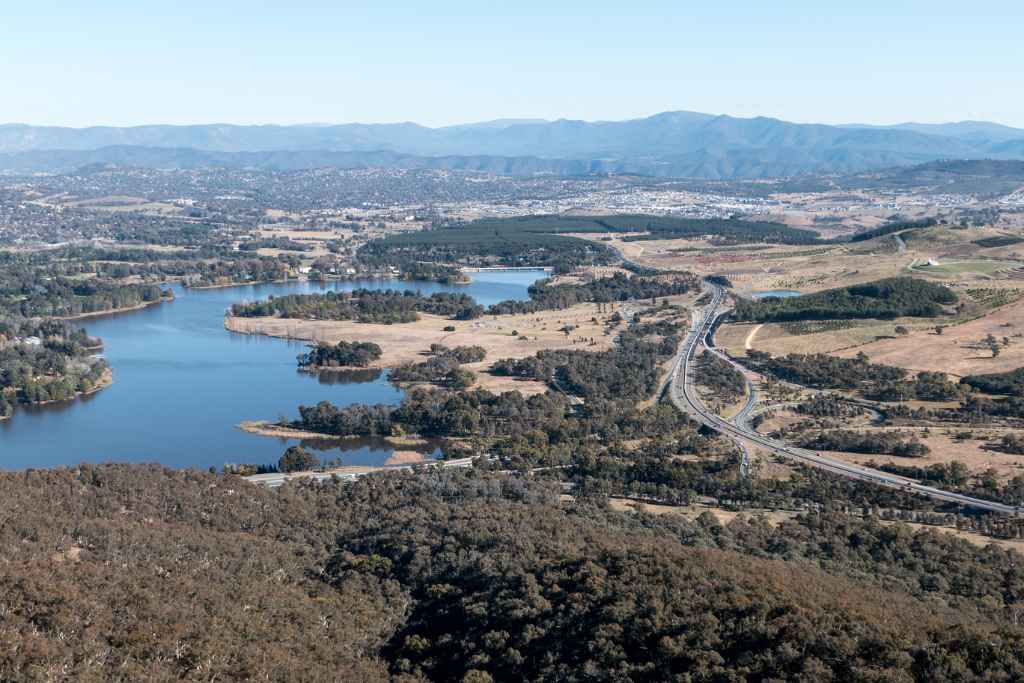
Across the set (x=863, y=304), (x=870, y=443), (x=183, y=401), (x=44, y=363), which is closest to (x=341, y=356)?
(x=183, y=401)

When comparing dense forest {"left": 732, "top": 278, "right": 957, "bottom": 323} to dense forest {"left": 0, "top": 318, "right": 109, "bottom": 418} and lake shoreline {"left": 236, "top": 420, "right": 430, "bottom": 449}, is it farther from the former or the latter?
dense forest {"left": 0, "top": 318, "right": 109, "bottom": 418}

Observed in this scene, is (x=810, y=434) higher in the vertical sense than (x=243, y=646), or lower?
lower

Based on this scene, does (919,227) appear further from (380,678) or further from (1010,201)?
(380,678)

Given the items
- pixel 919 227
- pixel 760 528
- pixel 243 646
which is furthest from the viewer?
pixel 919 227

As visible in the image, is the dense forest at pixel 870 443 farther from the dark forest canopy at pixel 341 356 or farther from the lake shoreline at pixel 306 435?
the dark forest canopy at pixel 341 356

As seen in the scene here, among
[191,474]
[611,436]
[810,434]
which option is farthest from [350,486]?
[810,434]

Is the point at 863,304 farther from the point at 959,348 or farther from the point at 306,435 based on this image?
the point at 306,435

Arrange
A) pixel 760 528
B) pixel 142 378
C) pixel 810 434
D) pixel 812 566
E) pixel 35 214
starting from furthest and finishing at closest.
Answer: pixel 35 214 → pixel 142 378 → pixel 810 434 → pixel 760 528 → pixel 812 566

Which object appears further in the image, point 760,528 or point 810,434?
point 810,434
